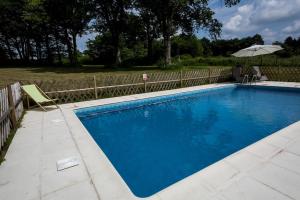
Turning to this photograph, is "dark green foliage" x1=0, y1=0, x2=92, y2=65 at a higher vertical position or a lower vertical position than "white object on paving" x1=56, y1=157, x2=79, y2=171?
higher

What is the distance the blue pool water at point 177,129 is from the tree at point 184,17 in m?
10.2

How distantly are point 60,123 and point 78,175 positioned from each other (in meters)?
3.34

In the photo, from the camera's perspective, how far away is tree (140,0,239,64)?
18.4 metres

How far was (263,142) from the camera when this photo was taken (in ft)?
14.4

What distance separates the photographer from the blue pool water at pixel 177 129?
169 inches

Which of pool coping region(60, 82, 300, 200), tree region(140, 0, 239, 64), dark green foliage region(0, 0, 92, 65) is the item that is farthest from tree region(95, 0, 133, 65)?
pool coping region(60, 82, 300, 200)

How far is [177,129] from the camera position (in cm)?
669

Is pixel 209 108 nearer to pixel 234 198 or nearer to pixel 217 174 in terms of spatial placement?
pixel 217 174

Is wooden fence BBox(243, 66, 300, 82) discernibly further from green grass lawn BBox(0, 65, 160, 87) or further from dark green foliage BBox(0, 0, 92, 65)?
dark green foliage BBox(0, 0, 92, 65)

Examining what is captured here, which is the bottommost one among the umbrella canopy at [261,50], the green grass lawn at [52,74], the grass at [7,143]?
the grass at [7,143]

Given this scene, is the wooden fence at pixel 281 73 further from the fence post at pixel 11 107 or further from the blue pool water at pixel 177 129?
the fence post at pixel 11 107

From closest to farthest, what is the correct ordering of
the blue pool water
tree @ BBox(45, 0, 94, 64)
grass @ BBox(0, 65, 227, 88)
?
the blue pool water → grass @ BBox(0, 65, 227, 88) → tree @ BBox(45, 0, 94, 64)

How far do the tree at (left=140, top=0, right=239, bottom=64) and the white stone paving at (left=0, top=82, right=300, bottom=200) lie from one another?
638 inches

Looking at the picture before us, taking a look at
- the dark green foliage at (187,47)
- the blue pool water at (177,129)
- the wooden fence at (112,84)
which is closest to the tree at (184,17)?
the wooden fence at (112,84)
